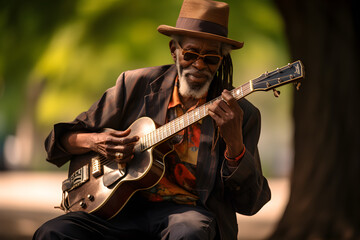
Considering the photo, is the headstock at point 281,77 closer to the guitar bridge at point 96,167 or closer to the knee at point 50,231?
the guitar bridge at point 96,167

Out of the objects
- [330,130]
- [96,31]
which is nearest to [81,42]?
[96,31]

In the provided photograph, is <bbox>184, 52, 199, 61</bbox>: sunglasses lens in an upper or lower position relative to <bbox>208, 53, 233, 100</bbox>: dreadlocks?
upper

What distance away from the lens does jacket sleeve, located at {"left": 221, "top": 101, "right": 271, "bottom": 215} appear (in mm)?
3002

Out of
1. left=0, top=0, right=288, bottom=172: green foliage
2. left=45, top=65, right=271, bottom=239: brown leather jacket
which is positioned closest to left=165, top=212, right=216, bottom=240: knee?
left=45, top=65, right=271, bottom=239: brown leather jacket

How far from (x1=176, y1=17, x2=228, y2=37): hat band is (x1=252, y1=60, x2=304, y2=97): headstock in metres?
0.48

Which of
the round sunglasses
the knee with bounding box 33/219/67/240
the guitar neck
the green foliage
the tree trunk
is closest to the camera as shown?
the knee with bounding box 33/219/67/240

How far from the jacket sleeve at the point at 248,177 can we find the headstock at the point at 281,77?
0.36 m

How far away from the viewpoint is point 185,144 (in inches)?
128

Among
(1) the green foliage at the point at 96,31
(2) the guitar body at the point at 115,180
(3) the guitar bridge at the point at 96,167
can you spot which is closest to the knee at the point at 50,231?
(2) the guitar body at the point at 115,180

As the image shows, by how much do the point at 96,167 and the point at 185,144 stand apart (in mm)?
529

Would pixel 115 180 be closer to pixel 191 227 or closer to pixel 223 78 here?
pixel 191 227

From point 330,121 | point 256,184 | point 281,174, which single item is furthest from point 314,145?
point 281,174

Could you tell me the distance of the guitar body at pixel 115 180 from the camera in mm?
3100

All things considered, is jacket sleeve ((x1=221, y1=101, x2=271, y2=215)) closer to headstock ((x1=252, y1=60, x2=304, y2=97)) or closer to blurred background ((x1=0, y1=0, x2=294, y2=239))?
headstock ((x1=252, y1=60, x2=304, y2=97))
